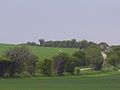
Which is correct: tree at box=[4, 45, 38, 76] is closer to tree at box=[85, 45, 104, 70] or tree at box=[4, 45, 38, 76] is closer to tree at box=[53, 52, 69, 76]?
tree at box=[53, 52, 69, 76]

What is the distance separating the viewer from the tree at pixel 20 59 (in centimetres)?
9400

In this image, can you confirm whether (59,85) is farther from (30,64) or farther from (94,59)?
(94,59)

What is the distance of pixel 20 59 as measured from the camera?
9800 centimetres

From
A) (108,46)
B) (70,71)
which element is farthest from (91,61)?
(108,46)

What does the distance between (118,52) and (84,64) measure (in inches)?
1203

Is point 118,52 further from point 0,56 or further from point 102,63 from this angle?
point 0,56

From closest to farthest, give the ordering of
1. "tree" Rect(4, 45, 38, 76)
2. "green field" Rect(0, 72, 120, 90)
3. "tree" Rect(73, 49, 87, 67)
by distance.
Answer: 1. "green field" Rect(0, 72, 120, 90)
2. "tree" Rect(4, 45, 38, 76)
3. "tree" Rect(73, 49, 87, 67)

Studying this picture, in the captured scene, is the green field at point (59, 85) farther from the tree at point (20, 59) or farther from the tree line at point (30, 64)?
the tree at point (20, 59)

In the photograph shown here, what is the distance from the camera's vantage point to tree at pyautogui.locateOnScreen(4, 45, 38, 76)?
94000mm

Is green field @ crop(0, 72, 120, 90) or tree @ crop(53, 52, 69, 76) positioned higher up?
tree @ crop(53, 52, 69, 76)

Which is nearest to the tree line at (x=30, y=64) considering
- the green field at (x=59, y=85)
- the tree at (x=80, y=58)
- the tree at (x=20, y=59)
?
the tree at (x=20, y=59)

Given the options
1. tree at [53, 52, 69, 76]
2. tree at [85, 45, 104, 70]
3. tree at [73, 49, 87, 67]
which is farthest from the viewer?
tree at [85, 45, 104, 70]

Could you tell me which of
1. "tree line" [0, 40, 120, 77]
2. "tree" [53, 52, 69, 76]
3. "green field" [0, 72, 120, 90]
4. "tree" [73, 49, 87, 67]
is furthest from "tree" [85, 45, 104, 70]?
"green field" [0, 72, 120, 90]

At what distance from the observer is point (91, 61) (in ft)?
420
